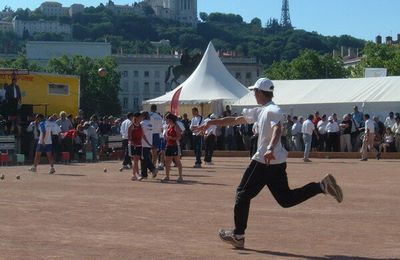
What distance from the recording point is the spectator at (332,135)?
36.4 metres

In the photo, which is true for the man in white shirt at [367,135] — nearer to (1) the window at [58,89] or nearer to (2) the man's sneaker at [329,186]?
(1) the window at [58,89]

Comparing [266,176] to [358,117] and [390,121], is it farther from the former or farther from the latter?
[358,117]

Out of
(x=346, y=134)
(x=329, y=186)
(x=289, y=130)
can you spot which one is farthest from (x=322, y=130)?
(x=329, y=186)

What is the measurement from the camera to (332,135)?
3669cm

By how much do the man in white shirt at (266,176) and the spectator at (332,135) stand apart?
25.8 metres

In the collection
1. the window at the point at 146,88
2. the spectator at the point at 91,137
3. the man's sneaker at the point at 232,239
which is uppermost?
the window at the point at 146,88

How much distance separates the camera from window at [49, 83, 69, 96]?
123 feet

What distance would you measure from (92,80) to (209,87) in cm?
10590

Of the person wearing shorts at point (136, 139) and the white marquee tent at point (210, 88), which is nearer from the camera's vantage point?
the person wearing shorts at point (136, 139)

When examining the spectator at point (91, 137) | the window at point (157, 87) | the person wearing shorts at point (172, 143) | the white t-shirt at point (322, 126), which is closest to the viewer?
the person wearing shorts at point (172, 143)

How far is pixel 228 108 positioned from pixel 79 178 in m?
15.8

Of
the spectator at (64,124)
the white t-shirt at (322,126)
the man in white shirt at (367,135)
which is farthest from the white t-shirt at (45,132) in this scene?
the white t-shirt at (322,126)

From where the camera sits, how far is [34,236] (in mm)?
11438

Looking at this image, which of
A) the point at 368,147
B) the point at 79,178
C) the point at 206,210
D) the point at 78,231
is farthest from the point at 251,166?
the point at 368,147
